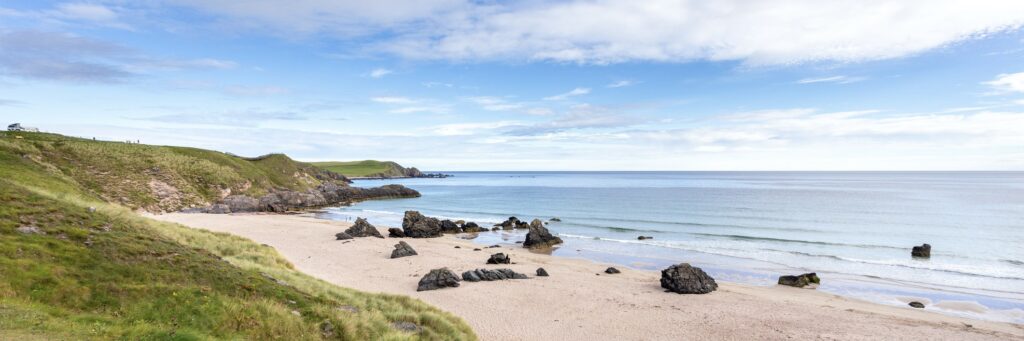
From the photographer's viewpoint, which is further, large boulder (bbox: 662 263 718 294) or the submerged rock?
the submerged rock

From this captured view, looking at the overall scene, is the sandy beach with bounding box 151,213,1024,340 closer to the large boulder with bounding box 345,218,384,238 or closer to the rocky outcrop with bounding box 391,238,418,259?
the rocky outcrop with bounding box 391,238,418,259

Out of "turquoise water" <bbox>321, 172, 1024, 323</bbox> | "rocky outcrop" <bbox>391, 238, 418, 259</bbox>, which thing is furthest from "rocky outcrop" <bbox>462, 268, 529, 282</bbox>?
"turquoise water" <bbox>321, 172, 1024, 323</bbox>

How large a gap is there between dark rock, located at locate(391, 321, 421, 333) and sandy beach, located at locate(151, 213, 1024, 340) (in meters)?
3.89

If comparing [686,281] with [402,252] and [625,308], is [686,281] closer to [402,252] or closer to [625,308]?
[625,308]

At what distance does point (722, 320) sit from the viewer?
22.7m

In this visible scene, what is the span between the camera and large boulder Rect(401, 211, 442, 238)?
5141 cm

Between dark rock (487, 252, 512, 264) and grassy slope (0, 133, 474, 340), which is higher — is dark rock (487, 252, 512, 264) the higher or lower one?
the lower one

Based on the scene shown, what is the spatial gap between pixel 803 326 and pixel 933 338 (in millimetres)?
4913

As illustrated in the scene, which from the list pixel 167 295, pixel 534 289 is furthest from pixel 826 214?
pixel 167 295

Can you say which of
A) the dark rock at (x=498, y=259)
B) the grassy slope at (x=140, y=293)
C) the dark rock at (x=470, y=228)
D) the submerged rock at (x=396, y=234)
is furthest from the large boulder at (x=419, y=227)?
the grassy slope at (x=140, y=293)

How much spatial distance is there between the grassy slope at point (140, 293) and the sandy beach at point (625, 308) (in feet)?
16.4

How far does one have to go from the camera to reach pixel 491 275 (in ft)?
99.9

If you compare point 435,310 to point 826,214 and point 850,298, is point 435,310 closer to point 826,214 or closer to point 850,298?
point 850,298

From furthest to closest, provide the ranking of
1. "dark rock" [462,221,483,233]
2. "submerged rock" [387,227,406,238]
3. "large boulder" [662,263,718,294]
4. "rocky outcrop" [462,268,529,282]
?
"dark rock" [462,221,483,233]
"submerged rock" [387,227,406,238]
"rocky outcrop" [462,268,529,282]
"large boulder" [662,263,718,294]
